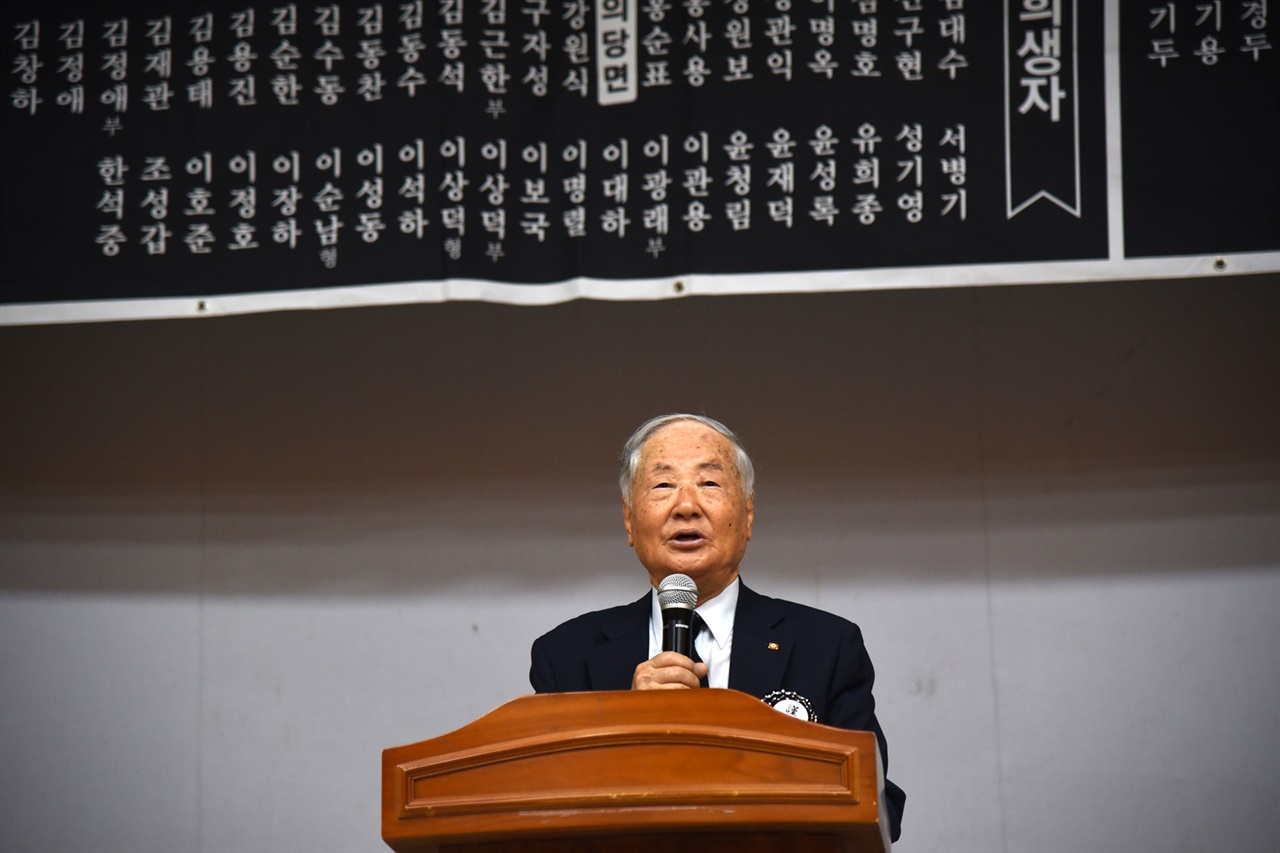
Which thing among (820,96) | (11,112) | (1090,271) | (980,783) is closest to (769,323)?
(820,96)

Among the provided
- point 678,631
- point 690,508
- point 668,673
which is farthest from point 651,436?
point 668,673

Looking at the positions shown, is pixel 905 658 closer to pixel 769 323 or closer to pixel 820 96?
pixel 769 323

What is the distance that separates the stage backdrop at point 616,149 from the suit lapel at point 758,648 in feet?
2.81

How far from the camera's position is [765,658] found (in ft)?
7.46

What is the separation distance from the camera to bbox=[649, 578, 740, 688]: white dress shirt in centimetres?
234

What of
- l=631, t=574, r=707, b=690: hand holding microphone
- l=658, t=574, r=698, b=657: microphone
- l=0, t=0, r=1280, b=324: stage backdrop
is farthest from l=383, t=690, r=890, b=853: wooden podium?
l=0, t=0, r=1280, b=324: stage backdrop

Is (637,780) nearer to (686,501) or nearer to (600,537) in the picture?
(686,501)

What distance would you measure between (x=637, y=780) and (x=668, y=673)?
318mm

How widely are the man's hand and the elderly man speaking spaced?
0.36 meters

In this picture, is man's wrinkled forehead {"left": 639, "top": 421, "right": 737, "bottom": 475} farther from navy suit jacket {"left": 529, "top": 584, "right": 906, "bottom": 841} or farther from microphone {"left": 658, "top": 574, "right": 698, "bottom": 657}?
microphone {"left": 658, "top": 574, "right": 698, "bottom": 657}

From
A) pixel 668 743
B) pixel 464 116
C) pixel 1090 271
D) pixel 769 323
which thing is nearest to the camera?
pixel 668 743

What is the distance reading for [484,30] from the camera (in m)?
3.12

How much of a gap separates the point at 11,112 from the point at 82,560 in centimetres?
129

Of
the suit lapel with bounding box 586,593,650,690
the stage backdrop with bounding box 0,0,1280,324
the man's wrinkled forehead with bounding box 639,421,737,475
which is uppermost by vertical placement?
the stage backdrop with bounding box 0,0,1280,324
